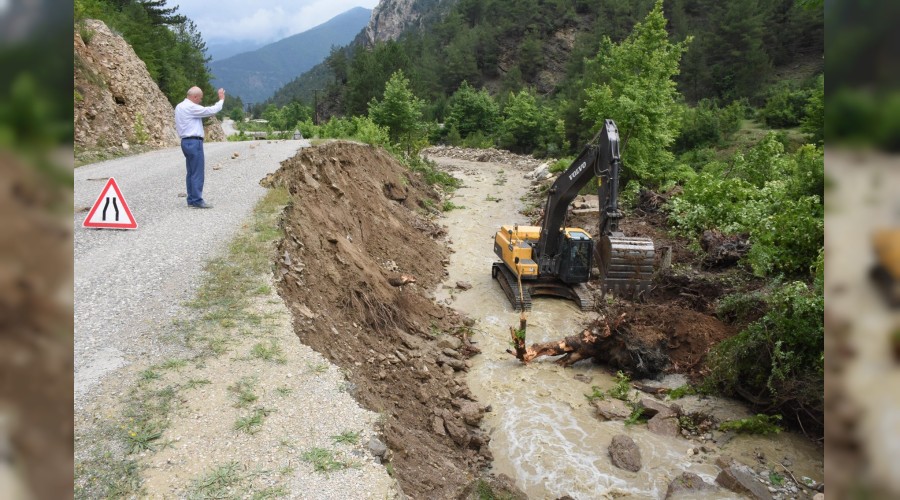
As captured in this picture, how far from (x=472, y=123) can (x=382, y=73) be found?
39.1ft

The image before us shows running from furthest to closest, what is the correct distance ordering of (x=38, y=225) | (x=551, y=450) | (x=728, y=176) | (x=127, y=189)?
(x=728, y=176), (x=127, y=189), (x=551, y=450), (x=38, y=225)

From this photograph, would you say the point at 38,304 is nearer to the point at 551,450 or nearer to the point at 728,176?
the point at 551,450

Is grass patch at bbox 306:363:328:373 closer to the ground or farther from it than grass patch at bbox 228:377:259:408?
closer to the ground

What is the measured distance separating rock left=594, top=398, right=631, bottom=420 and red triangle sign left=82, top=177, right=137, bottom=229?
7.77 m

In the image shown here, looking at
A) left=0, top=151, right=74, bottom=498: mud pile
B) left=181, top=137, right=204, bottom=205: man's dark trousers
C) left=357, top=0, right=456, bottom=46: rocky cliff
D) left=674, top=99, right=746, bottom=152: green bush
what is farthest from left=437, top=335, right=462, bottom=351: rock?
left=357, top=0, right=456, bottom=46: rocky cliff

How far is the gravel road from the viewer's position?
5898mm

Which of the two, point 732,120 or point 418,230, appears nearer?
point 418,230

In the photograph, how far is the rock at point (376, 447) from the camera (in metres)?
5.35

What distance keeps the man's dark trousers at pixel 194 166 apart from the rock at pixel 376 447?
6610mm

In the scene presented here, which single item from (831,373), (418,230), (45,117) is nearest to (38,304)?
(45,117)

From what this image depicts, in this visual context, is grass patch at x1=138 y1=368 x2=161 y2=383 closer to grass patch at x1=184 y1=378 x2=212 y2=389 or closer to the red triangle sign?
Result: grass patch at x1=184 y1=378 x2=212 y2=389

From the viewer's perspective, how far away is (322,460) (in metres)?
5.02

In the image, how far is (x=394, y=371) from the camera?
852cm

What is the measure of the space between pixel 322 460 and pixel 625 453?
4716 mm
